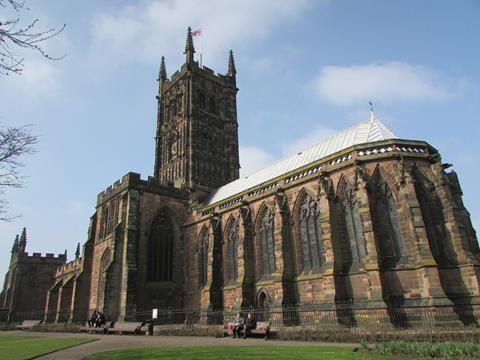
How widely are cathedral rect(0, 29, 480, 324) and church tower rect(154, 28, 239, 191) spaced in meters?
0.29

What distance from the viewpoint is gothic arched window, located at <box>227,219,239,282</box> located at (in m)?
27.7

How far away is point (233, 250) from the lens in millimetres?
28078

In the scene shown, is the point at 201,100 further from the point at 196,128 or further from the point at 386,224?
the point at 386,224

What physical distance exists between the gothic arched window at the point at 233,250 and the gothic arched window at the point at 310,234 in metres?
6.31

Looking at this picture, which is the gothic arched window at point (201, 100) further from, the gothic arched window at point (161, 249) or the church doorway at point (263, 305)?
the church doorway at point (263, 305)

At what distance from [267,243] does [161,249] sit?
10454 millimetres

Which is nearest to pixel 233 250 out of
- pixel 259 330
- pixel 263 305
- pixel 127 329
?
pixel 263 305

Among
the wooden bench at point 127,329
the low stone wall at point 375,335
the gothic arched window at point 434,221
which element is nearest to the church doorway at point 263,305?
the wooden bench at point 127,329

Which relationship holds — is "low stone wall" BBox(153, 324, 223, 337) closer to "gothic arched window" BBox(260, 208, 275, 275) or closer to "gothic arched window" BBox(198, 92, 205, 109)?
"gothic arched window" BBox(260, 208, 275, 275)

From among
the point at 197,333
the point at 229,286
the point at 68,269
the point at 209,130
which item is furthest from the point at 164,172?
the point at 197,333

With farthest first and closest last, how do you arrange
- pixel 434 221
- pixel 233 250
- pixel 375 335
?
pixel 233 250, pixel 434 221, pixel 375 335

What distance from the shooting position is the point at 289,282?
→ 72.3ft

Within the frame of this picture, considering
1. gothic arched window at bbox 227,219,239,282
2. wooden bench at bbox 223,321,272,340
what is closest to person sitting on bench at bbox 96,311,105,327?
gothic arched window at bbox 227,219,239,282

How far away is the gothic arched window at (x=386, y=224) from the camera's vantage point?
19016 millimetres
